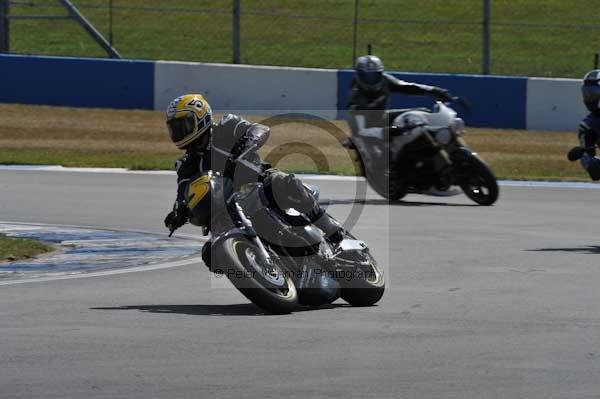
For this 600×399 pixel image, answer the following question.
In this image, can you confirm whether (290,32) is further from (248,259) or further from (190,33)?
(248,259)

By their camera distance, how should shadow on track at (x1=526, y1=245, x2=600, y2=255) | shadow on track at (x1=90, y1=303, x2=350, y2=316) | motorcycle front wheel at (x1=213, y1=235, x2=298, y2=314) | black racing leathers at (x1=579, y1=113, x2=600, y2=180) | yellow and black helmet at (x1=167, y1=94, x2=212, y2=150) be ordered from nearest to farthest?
motorcycle front wheel at (x1=213, y1=235, x2=298, y2=314) → shadow on track at (x1=90, y1=303, x2=350, y2=316) → yellow and black helmet at (x1=167, y1=94, x2=212, y2=150) → shadow on track at (x1=526, y1=245, x2=600, y2=255) → black racing leathers at (x1=579, y1=113, x2=600, y2=180)

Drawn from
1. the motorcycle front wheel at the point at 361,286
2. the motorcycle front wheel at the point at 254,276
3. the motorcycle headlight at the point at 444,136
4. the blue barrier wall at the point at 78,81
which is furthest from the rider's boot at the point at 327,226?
the blue barrier wall at the point at 78,81

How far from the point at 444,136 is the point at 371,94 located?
116 cm

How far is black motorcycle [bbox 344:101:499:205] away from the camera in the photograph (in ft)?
50.9

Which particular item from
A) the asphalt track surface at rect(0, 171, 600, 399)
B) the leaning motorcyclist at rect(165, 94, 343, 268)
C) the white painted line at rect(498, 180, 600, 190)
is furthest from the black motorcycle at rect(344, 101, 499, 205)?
the leaning motorcyclist at rect(165, 94, 343, 268)

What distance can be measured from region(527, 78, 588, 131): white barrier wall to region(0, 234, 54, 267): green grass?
1144cm

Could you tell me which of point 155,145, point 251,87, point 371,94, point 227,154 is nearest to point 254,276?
point 227,154

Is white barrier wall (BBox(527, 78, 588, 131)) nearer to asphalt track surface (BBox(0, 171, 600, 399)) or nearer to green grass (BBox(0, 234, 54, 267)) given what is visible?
asphalt track surface (BBox(0, 171, 600, 399))

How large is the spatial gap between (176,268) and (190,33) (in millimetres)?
16165

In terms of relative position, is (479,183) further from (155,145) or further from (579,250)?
(155,145)

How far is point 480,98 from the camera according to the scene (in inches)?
884

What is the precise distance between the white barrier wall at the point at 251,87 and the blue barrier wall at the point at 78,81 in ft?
1.09

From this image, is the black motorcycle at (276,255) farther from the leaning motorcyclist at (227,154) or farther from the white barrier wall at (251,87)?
the white barrier wall at (251,87)

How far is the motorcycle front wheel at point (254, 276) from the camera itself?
854 centimetres
